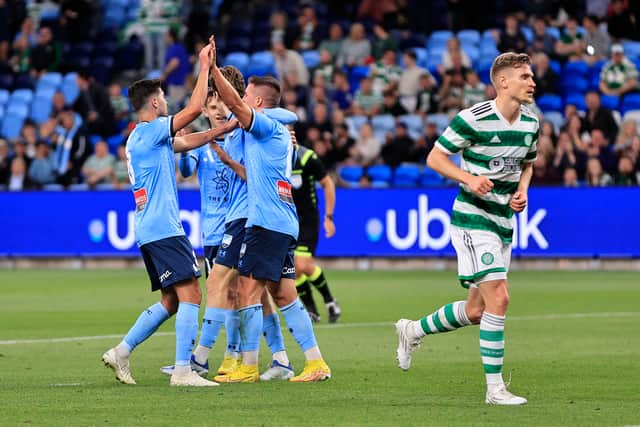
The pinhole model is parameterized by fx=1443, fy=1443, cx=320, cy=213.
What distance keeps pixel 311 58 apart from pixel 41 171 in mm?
5814

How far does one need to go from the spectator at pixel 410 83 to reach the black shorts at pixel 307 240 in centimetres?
1134

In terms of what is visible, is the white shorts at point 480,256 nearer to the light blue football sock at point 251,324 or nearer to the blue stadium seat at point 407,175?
the light blue football sock at point 251,324

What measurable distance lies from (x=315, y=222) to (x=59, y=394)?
21.0 feet

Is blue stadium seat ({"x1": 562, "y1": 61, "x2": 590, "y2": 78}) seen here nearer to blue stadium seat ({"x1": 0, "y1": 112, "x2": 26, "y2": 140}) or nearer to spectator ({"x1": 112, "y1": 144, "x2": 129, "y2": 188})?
spectator ({"x1": 112, "y1": 144, "x2": 129, "y2": 188})

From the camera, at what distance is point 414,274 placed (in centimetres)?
2312

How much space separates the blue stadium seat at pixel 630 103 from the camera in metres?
25.7

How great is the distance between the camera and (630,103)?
25750mm

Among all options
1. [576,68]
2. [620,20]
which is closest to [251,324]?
[576,68]

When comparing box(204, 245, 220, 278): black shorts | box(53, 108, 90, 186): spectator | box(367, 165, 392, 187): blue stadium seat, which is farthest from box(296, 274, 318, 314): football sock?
box(53, 108, 90, 186): spectator

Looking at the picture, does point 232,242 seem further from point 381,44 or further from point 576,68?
point 381,44

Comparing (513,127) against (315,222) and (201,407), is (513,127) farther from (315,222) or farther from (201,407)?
(315,222)

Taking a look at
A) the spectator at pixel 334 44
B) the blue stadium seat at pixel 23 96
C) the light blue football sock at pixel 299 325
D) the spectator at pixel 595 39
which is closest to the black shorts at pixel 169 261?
the light blue football sock at pixel 299 325

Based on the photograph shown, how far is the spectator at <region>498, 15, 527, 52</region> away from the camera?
26453mm

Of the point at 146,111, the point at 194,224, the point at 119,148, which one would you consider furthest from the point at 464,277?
the point at 119,148
